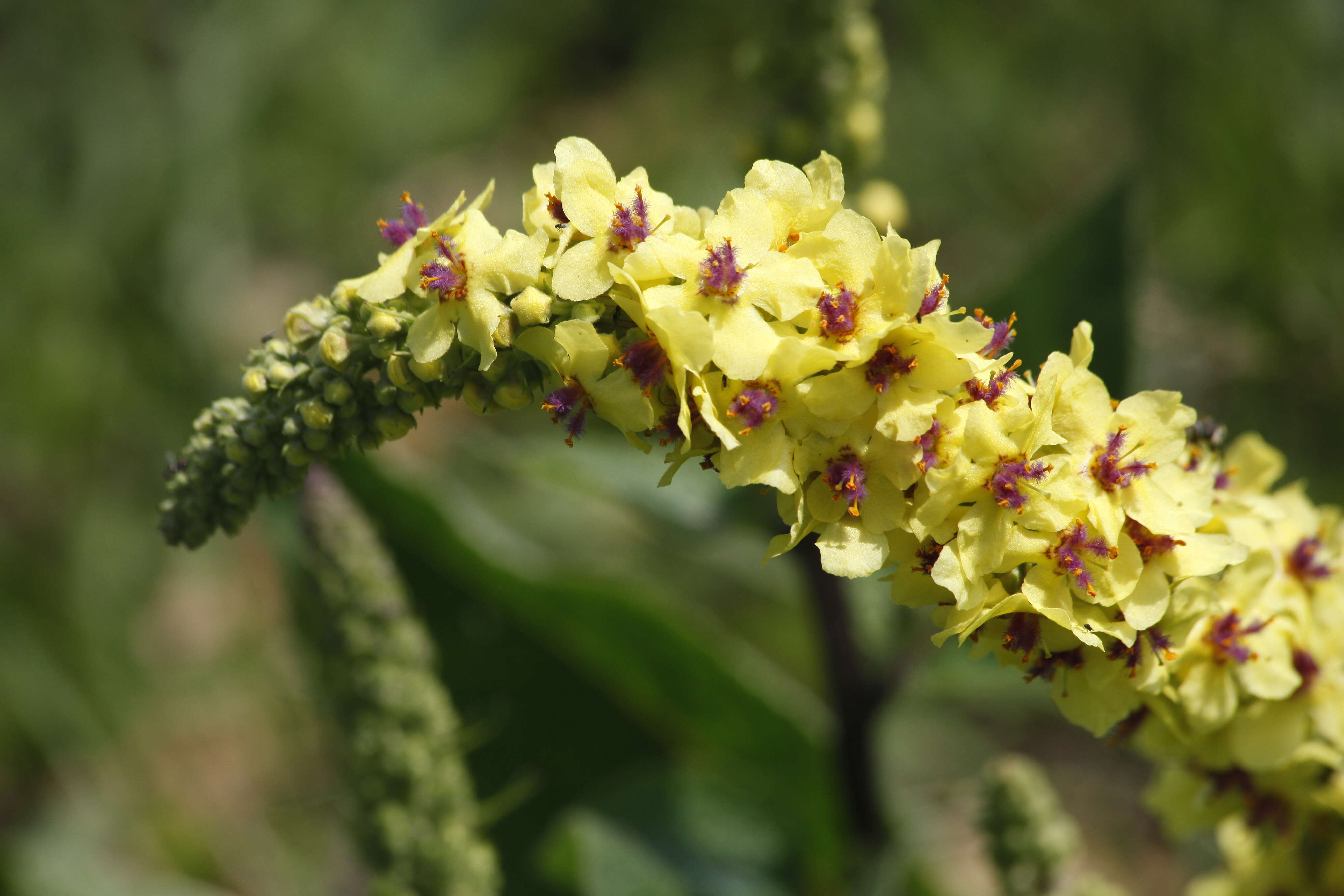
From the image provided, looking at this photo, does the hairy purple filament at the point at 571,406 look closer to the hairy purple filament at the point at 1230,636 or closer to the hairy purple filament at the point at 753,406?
the hairy purple filament at the point at 753,406

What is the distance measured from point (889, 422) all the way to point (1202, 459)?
64cm

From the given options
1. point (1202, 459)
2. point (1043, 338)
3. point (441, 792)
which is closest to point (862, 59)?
point (1043, 338)

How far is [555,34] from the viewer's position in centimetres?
638

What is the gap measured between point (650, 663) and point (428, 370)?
187 cm

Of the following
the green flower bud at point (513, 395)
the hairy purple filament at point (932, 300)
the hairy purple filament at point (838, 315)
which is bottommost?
the green flower bud at point (513, 395)

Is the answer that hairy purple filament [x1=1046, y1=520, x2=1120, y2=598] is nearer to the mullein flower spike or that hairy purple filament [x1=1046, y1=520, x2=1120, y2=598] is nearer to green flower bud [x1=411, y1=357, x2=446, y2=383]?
the mullein flower spike

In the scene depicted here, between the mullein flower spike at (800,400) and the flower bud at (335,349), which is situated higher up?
the mullein flower spike at (800,400)

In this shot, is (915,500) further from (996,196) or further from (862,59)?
(996,196)

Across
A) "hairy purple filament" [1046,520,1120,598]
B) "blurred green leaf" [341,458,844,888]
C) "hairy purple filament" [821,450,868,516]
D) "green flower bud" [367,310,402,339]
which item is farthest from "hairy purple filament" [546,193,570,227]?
"blurred green leaf" [341,458,844,888]

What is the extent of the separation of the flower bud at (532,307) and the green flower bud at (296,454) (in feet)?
1.01

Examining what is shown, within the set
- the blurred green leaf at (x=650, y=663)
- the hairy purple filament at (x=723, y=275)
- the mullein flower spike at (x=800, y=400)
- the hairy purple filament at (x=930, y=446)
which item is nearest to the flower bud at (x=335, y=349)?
the mullein flower spike at (x=800, y=400)

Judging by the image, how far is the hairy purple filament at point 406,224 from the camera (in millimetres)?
1550

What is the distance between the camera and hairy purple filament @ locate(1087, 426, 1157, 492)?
142cm

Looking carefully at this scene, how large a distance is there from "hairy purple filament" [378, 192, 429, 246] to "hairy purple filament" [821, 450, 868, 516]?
0.66 metres
